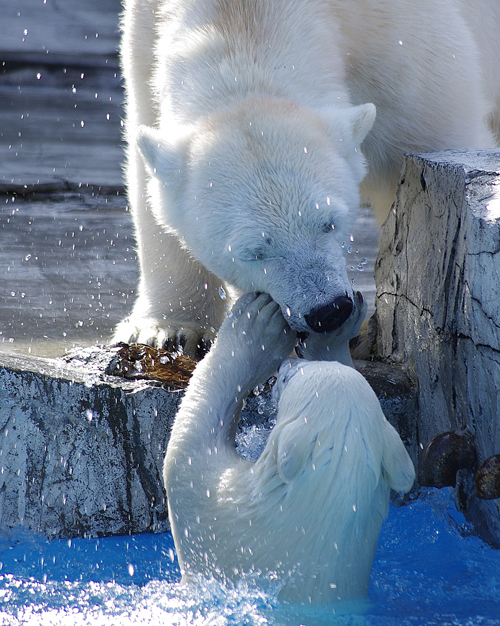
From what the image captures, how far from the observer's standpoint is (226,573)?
168cm

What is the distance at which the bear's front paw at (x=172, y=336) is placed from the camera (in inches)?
116

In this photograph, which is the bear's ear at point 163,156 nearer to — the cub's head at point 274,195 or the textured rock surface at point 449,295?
the cub's head at point 274,195

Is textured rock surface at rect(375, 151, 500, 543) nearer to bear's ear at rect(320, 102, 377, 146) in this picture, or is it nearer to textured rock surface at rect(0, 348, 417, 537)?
bear's ear at rect(320, 102, 377, 146)

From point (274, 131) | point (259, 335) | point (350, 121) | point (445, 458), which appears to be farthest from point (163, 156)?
point (445, 458)

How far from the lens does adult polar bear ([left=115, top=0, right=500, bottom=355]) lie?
84.5 inches

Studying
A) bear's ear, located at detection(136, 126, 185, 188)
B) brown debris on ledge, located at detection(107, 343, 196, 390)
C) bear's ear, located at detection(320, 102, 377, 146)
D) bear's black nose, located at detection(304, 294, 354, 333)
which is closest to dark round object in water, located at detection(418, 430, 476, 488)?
bear's black nose, located at detection(304, 294, 354, 333)

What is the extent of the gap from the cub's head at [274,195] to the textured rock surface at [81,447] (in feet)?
1.40

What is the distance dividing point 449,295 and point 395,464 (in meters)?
0.73

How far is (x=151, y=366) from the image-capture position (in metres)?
2.38

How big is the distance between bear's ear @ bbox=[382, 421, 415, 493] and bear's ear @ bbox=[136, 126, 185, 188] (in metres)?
1.23

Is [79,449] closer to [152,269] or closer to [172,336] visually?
[172,336]

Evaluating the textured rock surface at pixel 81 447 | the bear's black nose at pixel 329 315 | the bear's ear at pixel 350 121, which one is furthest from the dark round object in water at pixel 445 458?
the bear's ear at pixel 350 121

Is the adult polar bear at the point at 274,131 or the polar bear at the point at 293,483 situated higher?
the adult polar bear at the point at 274,131

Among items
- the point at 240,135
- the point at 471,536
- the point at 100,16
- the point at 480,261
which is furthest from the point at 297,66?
the point at 100,16
